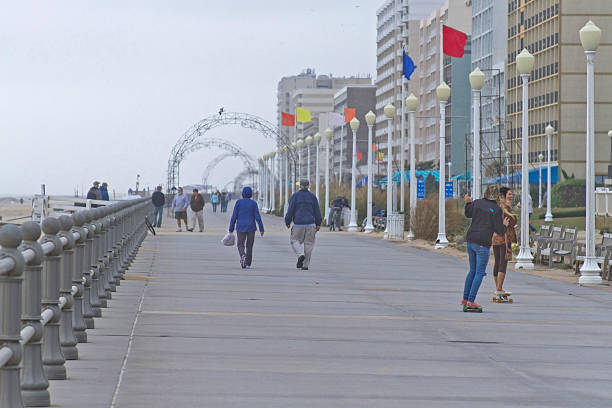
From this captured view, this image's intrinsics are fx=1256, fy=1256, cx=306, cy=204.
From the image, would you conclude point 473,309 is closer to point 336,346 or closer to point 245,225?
point 336,346

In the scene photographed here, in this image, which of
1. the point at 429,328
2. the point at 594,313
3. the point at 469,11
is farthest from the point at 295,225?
the point at 469,11

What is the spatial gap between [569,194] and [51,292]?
91.0 m

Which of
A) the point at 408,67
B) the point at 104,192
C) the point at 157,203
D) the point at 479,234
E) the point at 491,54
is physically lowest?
the point at 479,234

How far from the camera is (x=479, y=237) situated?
16375mm

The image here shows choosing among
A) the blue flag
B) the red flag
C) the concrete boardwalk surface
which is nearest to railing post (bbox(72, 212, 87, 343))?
the concrete boardwalk surface

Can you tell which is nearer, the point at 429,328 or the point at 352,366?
the point at 352,366

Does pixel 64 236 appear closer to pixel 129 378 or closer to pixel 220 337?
pixel 129 378

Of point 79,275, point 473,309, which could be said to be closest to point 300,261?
point 473,309

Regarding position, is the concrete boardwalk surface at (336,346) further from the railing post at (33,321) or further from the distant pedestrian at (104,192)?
the distant pedestrian at (104,192)

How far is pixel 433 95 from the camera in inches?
6476

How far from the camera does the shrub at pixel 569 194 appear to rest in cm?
9631

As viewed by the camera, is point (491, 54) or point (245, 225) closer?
point (245, 225)

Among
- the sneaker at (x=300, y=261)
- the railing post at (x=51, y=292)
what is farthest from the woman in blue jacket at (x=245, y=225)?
the railing post at (x=51, y=292)

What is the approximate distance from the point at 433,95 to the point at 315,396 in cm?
15740
